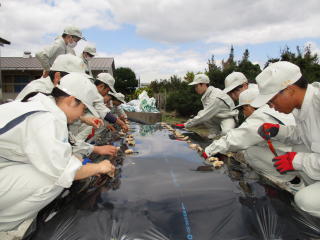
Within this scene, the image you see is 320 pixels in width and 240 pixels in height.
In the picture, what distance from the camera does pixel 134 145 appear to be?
11.1 ft

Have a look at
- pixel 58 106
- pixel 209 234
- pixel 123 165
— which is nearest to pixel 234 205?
pixel 209 234

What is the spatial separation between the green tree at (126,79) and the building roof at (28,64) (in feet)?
32.5

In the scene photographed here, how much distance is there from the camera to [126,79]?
32906 mm

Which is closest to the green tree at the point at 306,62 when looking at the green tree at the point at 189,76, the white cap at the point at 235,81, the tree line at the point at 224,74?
the tree line at the point at 224,74

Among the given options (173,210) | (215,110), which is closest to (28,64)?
(215,110)

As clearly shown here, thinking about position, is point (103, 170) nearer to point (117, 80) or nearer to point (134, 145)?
point (134, 145)

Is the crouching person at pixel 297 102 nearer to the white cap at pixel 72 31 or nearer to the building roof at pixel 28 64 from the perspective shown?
the white cap at pixel 72 31

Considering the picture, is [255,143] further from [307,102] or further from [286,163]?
[307,102]

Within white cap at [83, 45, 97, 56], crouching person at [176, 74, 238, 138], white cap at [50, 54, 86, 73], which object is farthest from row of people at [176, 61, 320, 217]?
white cap at [83, 45, 97, 56]

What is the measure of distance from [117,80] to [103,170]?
2952 cm

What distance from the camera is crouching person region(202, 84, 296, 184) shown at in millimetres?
2564

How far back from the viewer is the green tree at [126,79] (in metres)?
30.5

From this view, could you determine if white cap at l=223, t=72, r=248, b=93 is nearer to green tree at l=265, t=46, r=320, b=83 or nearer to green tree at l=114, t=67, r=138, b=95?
green tree at l=265, t=46, r=320, b=83

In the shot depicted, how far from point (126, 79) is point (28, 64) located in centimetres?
1581
